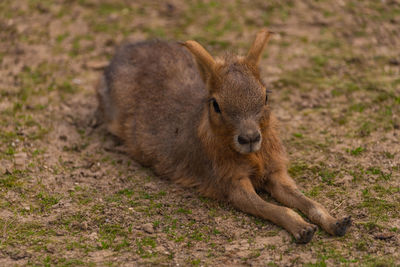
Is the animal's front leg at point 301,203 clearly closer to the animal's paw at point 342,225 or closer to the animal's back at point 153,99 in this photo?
the animal's paw at point 342,225

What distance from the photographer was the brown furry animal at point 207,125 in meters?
4.55

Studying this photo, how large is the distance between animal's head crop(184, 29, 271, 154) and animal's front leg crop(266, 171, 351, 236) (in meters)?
0.63

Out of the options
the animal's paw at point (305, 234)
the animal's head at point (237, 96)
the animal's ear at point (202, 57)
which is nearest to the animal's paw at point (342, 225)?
the animal's paw at point (305, 234)

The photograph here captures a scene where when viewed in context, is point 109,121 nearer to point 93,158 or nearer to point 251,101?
point 93,158

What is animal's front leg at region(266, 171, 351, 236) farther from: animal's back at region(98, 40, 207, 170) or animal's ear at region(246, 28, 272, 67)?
animal's ear at region(246, 28, 272, 67)

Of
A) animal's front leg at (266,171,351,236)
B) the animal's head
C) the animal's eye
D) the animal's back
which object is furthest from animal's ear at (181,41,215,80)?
animal's front leg at (266,171,351,236)

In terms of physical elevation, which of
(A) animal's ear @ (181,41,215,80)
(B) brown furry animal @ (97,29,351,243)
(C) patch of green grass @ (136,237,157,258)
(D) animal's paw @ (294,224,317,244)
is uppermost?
(A) animal's ear @ (181,41,215,80)

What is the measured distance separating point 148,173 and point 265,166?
1.28 m

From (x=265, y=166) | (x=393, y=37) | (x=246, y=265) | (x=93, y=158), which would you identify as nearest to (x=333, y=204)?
(x=265, y=166)

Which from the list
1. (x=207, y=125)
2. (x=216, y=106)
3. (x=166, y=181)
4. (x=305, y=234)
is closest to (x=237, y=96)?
(x=216, y=106)

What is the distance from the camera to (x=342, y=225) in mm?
4312

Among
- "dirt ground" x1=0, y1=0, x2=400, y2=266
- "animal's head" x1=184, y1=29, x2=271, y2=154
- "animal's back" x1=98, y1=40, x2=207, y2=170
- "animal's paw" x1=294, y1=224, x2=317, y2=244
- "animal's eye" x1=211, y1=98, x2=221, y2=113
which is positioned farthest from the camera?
"animal's back" x1=98, y1=40, x2=207, y2=170

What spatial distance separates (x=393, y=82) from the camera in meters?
6.72

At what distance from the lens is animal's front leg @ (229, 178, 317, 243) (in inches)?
169
